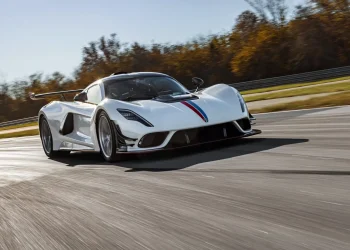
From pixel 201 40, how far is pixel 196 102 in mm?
41630

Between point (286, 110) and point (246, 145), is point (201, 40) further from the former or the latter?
point (246, 145)

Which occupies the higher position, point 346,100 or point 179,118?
point 179,118

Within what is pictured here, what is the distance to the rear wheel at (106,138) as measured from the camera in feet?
23.9

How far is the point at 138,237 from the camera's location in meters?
3.53

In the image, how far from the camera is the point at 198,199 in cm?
440

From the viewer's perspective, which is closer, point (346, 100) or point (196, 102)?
point (196, 102)

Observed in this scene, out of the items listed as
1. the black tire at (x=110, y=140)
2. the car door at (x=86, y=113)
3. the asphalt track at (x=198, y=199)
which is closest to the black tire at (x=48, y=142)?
the car door at (x=86, y=113)

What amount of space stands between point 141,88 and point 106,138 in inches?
39.2

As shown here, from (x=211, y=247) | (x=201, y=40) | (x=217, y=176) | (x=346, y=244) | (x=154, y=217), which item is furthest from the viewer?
(x=201, y=40)

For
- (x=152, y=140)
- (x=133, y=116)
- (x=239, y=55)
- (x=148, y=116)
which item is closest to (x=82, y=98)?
(x=133, y=116)

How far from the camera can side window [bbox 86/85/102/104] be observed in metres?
8.34

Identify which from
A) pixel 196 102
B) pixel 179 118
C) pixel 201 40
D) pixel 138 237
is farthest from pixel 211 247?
pixel 201 40

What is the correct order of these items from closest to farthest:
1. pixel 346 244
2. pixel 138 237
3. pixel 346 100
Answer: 1. pixel 346 244
2. pixel 138 237
3. pixel 346 100

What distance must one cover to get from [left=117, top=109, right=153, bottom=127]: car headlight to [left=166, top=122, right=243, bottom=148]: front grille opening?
37cm
